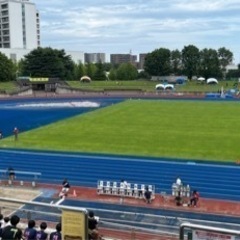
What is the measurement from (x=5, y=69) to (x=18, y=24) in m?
40.1

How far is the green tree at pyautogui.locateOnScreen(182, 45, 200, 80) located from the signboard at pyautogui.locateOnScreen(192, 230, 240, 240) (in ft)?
352

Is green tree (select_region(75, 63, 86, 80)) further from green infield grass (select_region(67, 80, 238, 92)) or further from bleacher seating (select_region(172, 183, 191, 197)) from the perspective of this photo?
bleacher seating (select_region(172, 183, 191, 197))

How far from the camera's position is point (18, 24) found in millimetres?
126438

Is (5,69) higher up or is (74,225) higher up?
(5,69)

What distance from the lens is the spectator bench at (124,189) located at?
19297 millimetres

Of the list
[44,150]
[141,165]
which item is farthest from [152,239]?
[44,150]

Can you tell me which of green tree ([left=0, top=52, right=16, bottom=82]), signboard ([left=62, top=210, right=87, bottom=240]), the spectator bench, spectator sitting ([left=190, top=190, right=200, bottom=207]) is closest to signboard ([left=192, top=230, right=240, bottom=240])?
signboard ([left=62, top=210, right=87, bottom=240])

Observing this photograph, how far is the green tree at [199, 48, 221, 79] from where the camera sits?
109631 mm

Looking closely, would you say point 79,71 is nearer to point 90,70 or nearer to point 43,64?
point 90,70

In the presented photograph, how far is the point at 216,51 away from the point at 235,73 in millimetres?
11051

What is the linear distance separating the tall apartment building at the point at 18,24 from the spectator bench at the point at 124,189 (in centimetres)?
11243

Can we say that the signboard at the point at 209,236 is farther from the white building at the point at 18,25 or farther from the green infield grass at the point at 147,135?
the white building at the point at 18,25

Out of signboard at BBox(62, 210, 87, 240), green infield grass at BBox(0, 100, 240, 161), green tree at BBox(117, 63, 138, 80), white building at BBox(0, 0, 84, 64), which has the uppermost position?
white building at BBox(0, 0, 84, 64)

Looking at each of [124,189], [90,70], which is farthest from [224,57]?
[124,189]
